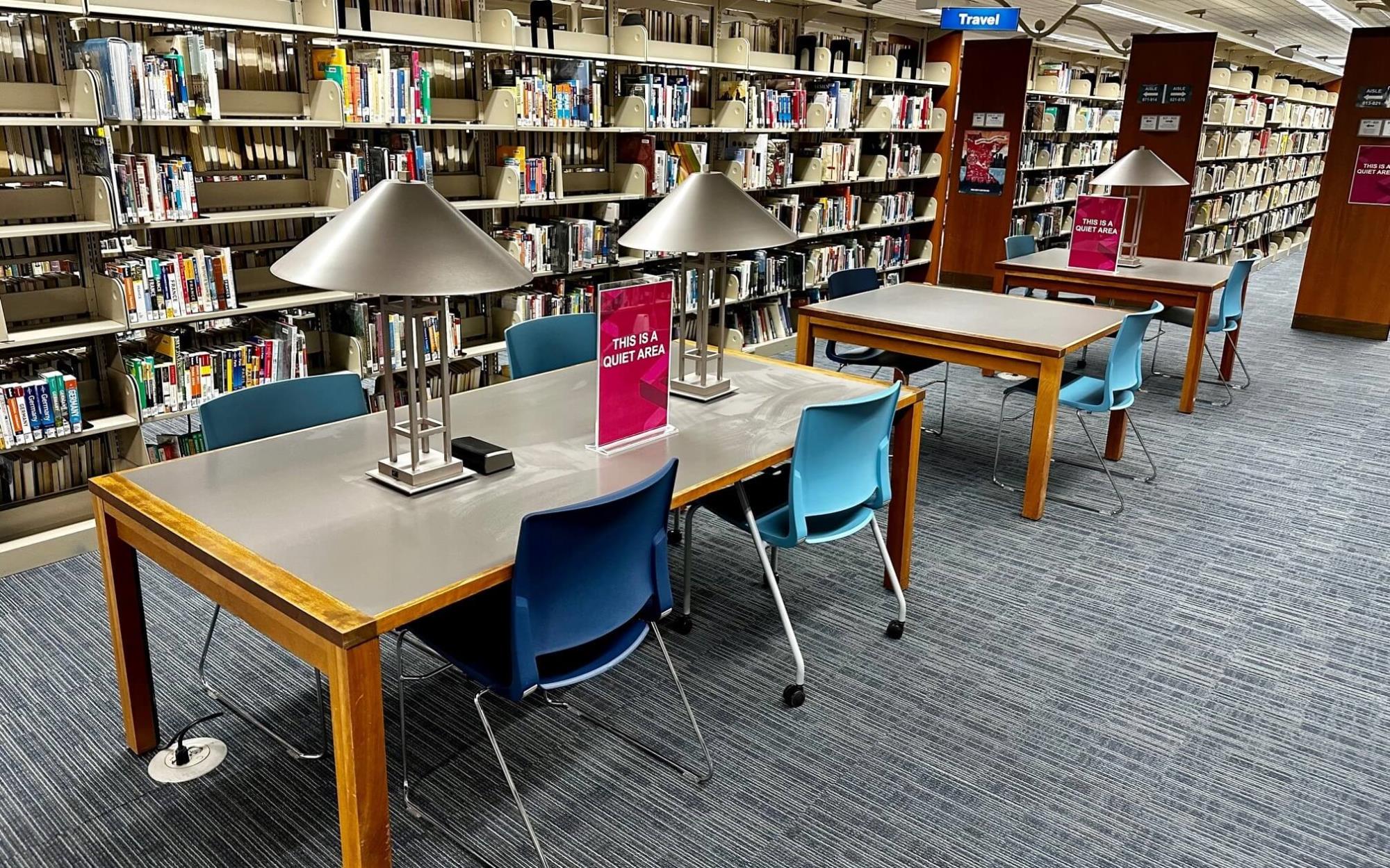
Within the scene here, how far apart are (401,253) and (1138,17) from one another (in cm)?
1112

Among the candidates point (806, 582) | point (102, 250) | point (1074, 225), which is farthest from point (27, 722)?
point (1074, 225)

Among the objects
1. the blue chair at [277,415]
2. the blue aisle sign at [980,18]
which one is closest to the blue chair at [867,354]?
the blue aisle sign at [980,18]

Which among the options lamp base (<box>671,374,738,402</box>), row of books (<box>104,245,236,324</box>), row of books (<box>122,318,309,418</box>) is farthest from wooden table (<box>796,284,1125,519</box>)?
row of books (<box>104,245,236,324</box>)

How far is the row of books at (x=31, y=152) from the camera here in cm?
352

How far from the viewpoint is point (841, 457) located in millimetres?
2912

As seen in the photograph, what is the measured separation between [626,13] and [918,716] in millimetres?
4336

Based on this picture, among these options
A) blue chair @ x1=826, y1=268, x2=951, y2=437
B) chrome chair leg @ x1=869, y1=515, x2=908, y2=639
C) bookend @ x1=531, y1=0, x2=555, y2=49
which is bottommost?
chrome chair leg @ x1=869, y1=515, x2=908, y2=639

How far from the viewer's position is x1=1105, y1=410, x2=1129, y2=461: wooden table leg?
498cm

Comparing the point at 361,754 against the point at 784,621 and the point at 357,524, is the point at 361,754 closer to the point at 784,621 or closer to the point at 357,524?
the point at 357,524

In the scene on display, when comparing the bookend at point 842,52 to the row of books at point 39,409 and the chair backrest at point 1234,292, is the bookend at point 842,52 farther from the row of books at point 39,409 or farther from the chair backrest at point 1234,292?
the row of books at point 39,409

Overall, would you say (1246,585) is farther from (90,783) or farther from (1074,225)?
(90,783)

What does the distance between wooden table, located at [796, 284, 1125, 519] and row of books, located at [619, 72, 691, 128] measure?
1.58 meters

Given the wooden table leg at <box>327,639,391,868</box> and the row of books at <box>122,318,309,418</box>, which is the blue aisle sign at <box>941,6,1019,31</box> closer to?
the row of books at <box>122,318,309,418</box>

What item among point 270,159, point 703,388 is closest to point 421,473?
point 703,388
